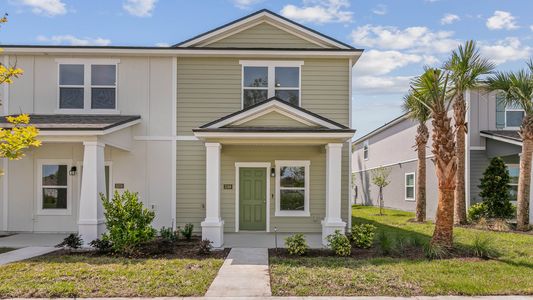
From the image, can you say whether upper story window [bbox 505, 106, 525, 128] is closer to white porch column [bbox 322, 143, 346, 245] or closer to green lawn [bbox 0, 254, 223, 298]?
white porch column [bbox 322, 143, 346, 245]

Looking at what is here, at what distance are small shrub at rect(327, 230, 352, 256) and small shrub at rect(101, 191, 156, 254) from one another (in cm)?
446

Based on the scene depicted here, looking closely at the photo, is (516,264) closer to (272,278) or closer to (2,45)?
(272,278)

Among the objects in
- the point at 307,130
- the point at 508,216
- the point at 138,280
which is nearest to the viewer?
the point at 138,280

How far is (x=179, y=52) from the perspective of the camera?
1332 centimetres

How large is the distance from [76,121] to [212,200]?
4733 mm

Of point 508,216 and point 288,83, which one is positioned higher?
point 288,83

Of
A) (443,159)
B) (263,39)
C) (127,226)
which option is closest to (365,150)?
(263,39)

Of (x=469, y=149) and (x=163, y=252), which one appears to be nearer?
(x=163, y=252)

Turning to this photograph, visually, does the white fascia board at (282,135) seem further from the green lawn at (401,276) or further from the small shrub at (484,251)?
the small shrub at (484,251)

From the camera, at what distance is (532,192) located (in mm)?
14211

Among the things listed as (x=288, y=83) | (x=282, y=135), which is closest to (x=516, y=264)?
(x=282, y=135)

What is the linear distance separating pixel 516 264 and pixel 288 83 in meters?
8.16

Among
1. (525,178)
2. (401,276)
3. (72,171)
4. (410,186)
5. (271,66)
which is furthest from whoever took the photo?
(410,186)

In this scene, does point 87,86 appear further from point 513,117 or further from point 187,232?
point 513,117
